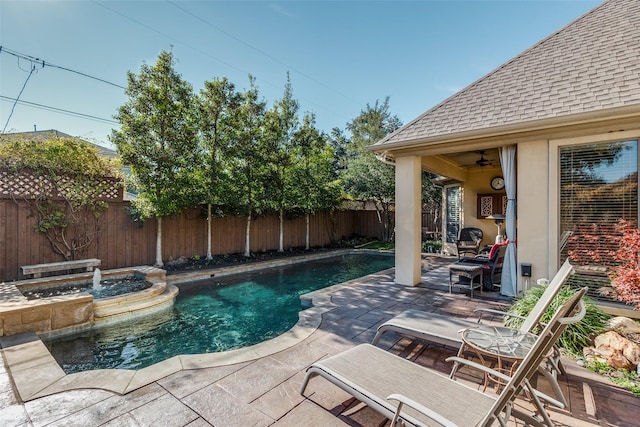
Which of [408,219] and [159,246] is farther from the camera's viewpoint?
[159,246]

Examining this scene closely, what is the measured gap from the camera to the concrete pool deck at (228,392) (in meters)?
2.25

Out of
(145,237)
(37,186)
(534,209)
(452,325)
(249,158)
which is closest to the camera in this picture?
(452,325)

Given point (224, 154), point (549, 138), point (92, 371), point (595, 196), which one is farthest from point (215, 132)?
point (595, 196)

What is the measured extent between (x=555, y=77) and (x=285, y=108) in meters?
8.90

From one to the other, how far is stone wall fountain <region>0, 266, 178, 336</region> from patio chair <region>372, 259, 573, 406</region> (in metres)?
4.87

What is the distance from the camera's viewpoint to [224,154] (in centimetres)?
1015

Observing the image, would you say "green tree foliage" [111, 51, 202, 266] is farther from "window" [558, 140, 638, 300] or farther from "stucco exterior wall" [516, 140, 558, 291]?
"window" [558, 140, 638, 300]

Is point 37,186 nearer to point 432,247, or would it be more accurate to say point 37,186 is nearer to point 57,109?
point 57,109

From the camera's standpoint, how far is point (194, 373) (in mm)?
2918

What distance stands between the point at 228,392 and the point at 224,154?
8.79 m

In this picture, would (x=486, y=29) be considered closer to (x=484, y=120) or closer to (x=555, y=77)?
(x=555, y=77)

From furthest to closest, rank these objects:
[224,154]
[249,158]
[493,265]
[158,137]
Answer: [249,158] < [224,154] < [158,137] < [493,265]

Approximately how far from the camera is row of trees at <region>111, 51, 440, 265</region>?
8.48 meters

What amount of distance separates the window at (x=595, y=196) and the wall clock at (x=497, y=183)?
5538 mm
